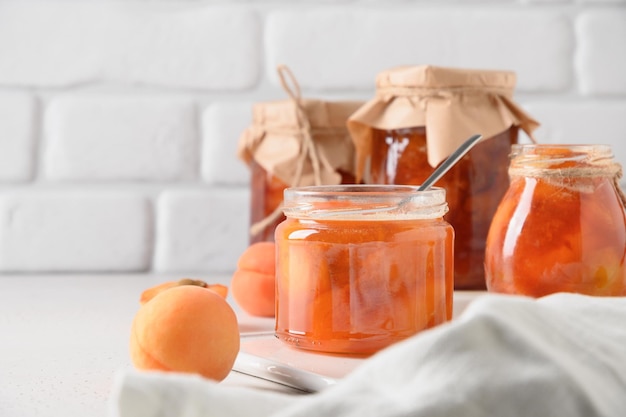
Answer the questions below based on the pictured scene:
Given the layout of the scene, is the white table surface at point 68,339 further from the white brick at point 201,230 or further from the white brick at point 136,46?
the white brick at point 136,46

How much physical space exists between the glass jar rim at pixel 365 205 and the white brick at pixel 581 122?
2.08 feet

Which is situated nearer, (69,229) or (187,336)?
(187,336)

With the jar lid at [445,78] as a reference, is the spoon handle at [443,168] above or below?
below

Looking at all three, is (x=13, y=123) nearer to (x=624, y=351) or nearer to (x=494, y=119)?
(x=494, y=119)

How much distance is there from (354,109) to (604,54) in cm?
47

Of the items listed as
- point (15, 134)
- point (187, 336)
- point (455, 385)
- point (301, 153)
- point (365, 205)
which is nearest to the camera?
point (455, 385)

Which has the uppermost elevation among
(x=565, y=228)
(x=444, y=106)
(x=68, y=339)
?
(x=444, y=106)

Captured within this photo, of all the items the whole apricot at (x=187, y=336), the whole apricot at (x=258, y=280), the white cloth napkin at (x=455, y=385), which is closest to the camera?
the white cloth napkin at (x=455, y=385)

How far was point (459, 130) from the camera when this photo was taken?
938 millimetres

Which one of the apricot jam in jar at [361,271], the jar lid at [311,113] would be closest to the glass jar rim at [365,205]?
the apricot jam in jar at [361,271]

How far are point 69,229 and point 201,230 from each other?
20cm

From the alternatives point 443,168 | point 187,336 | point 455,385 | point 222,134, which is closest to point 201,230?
point 222,134

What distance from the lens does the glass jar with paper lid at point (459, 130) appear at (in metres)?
0.96

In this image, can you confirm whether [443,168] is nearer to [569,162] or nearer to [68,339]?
[569,162]
